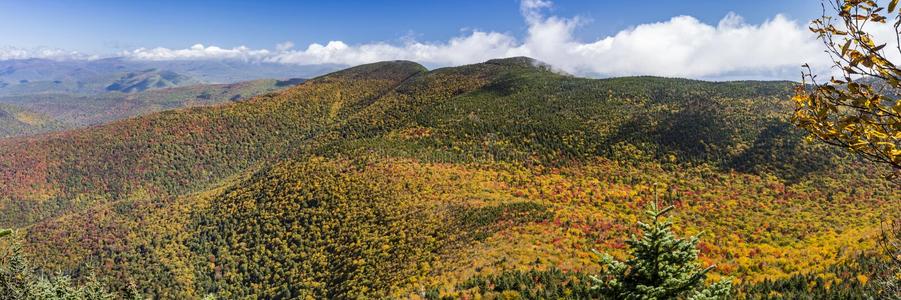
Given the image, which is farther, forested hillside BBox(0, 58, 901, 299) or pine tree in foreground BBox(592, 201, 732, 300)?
forested hillside BBox(0, 58, 901, 299)

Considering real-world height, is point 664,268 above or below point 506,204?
above

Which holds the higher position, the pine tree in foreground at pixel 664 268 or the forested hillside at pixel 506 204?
the pine tree in foreground at pixel 664 268

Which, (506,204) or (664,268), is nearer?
(664,268)

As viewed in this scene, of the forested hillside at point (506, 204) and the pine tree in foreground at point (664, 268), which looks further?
the forested hillside at point (506, 204)

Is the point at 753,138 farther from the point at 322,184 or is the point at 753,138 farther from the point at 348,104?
the point at 348,104

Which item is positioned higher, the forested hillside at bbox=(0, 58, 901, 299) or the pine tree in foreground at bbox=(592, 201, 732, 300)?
the pine tree in foreground at bbox=(592, 201, 732, 300)
